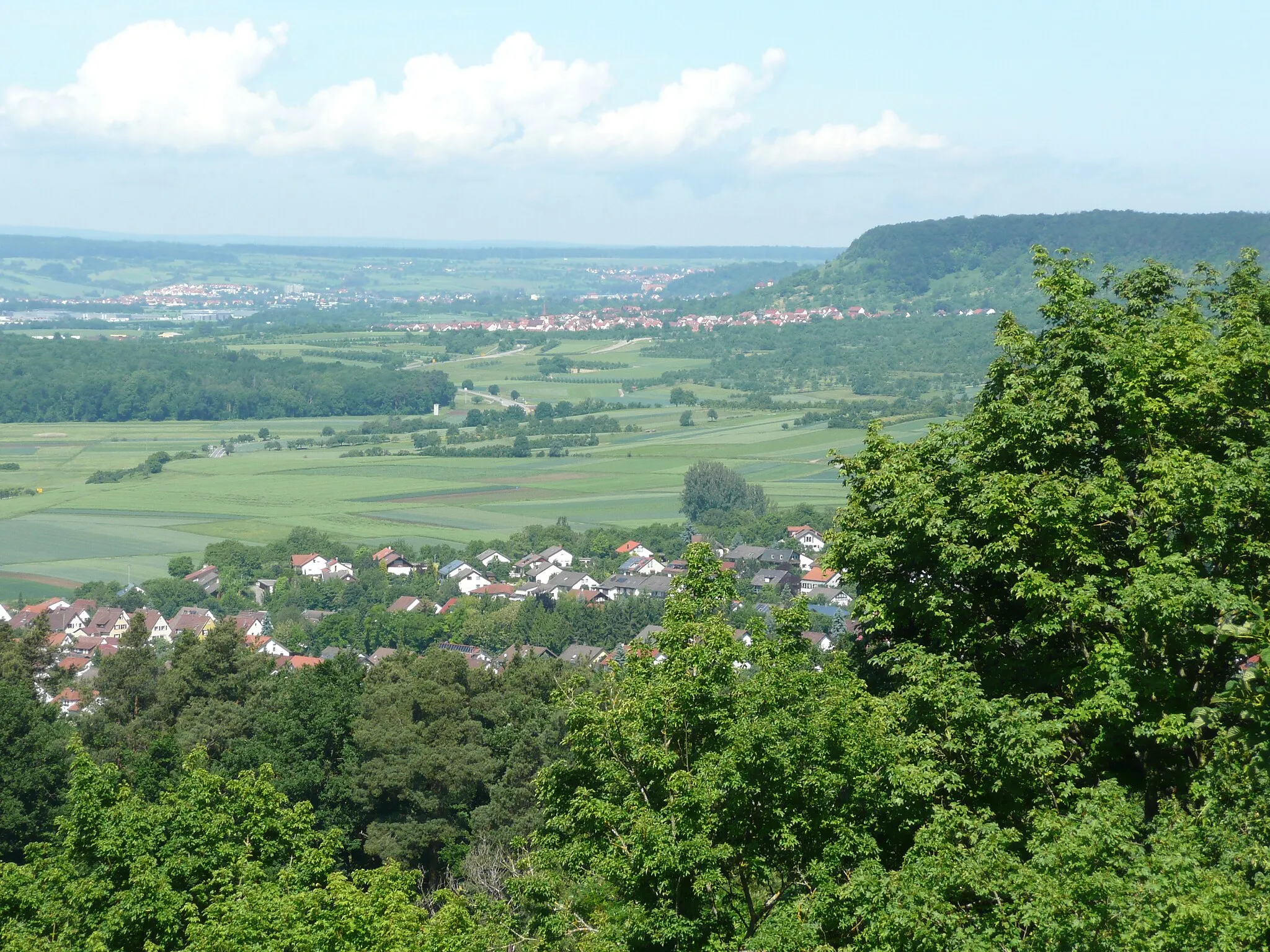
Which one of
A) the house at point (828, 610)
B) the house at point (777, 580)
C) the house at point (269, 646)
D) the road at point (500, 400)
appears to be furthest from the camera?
the road at point (500, 400)

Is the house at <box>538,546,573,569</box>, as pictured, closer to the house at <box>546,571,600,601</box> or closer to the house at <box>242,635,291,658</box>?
the house at <box>546,571,600,601</box>

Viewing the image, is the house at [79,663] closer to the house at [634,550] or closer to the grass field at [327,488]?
the grass field at [327,488]

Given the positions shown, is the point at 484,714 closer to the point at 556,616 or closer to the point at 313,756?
the point at 313,756

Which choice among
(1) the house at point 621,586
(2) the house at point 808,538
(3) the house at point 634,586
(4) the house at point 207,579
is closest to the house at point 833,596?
(2) the house at point 808,538

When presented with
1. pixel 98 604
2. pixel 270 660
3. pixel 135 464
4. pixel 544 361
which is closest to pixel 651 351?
pixel 544 361

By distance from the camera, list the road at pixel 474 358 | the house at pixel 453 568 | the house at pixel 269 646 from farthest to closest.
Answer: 1. the road at pixel 474 358
2. the house at pixel 453 568
3. the house at pixel 269 646

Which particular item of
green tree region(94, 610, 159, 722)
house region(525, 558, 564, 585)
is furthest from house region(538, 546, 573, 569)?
green tree region(94, 610, 159, 722)
